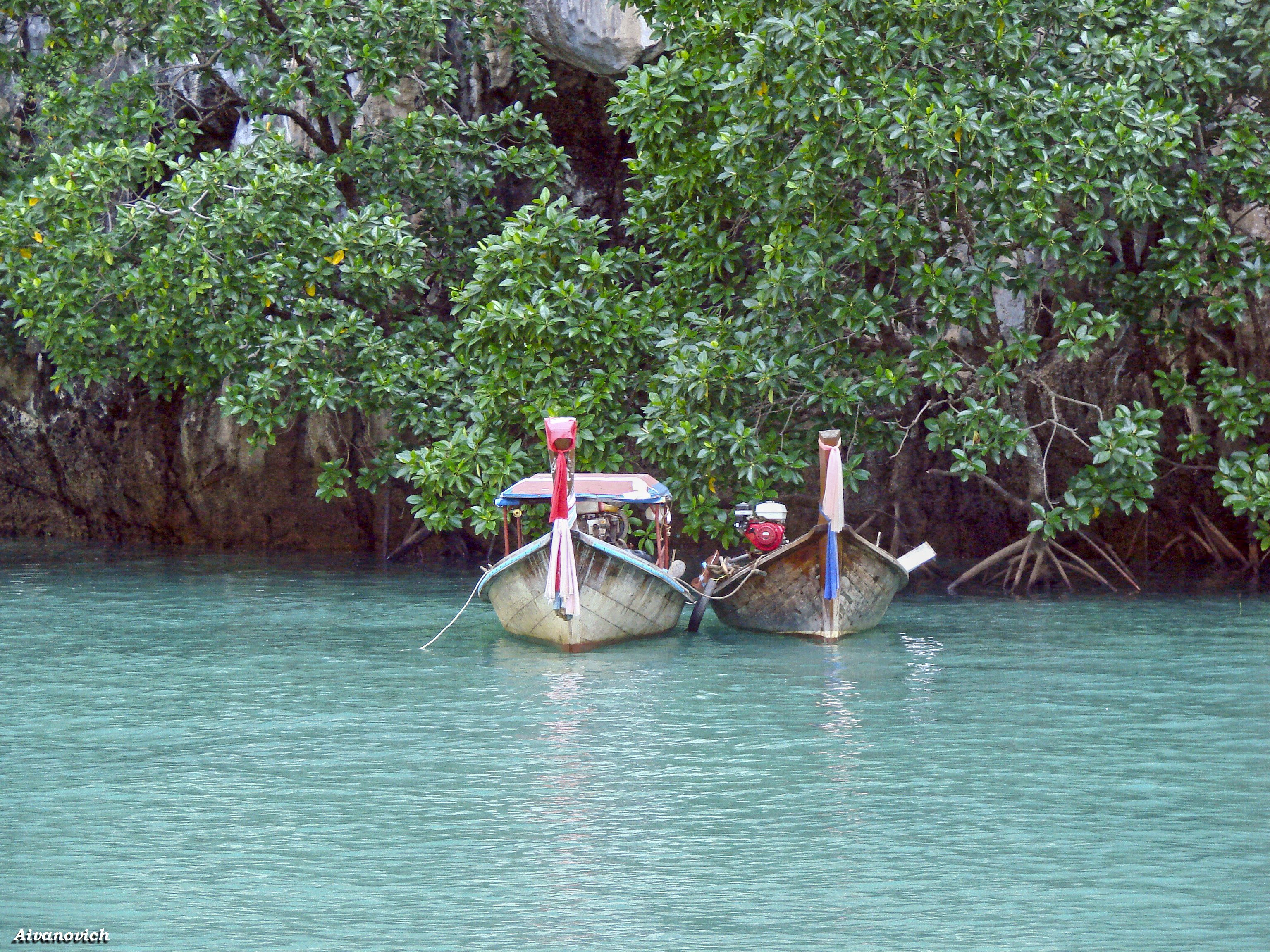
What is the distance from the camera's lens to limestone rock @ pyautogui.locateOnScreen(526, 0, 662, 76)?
21.6m

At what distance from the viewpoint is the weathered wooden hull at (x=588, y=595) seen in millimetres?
14477

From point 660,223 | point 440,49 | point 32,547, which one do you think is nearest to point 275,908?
point 660,223

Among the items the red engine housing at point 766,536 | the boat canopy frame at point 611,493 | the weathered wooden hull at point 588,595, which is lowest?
the weathered wooden hull at point 588,595

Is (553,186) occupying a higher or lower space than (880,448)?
higher

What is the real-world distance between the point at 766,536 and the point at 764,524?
126mm

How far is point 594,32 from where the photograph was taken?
21.7 metres

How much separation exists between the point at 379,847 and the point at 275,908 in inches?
39.7

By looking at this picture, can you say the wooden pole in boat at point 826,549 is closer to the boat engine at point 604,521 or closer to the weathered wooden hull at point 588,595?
the weathered wooden hull at point 588,595

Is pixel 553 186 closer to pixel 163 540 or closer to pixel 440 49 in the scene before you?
pixel 440 49

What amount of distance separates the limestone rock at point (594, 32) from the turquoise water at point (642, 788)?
29.0 feet

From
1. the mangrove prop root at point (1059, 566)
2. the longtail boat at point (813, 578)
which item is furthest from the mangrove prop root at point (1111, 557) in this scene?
the longtail boat at point (813, 578)

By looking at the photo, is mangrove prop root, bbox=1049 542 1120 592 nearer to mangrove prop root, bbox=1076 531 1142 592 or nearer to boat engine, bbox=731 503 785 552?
mangrove prop root, bbox=1076 531 1142 592

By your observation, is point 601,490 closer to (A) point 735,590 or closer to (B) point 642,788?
(A) point 735,590

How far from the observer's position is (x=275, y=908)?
7375mm
